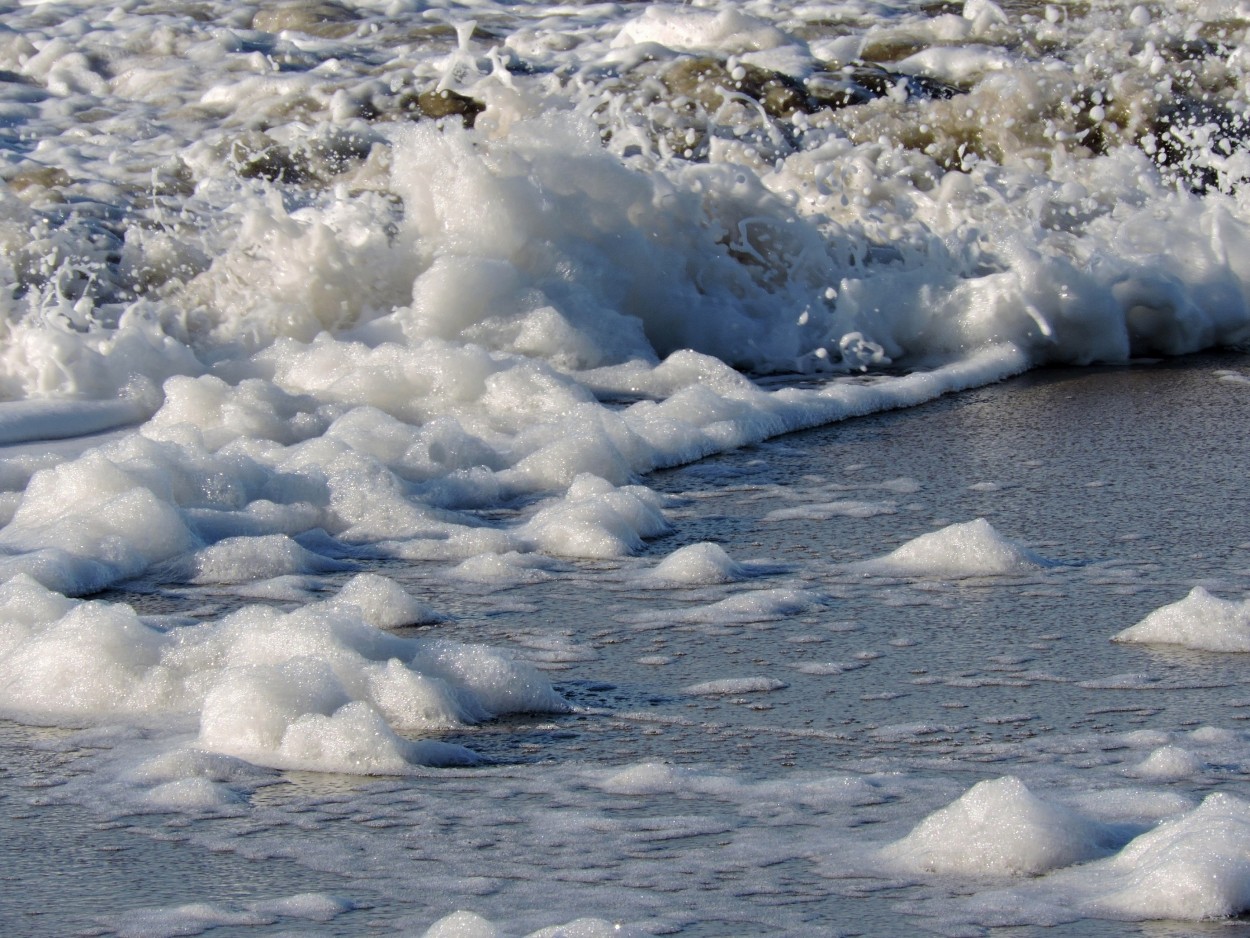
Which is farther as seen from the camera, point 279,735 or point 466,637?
point 466,637

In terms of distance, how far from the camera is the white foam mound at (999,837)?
2.16m

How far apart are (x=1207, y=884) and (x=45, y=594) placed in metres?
2.31

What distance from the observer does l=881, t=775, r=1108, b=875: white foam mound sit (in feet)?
7.10

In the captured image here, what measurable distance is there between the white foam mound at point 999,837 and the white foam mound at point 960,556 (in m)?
1.53

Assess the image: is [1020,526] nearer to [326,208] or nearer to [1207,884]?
[1207,884]

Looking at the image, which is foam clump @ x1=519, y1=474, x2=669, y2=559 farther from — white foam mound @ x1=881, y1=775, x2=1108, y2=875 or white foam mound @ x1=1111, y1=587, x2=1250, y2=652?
white foam mound @ x1=881, y1=775, x2=1108, y2=875

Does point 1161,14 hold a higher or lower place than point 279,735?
higher

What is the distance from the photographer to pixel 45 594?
131 inches

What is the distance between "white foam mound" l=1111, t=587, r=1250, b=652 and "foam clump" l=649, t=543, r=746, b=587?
926mm

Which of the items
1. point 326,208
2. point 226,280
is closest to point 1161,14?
point 326,208

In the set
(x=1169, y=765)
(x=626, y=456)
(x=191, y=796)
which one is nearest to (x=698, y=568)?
(x=626, y=456)

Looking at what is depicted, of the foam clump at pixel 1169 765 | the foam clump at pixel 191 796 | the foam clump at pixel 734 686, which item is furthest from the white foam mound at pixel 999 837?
the foam clump at pixel 191 796

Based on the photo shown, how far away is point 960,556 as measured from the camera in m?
3.81

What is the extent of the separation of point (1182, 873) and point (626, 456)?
316 centimetres
